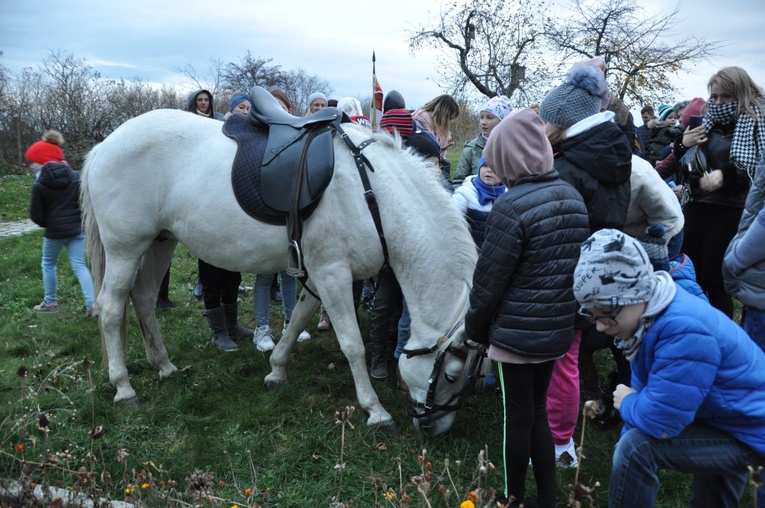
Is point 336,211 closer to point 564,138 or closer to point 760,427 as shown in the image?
point 564,138

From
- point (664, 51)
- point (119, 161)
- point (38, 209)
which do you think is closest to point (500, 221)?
point (119, 161)

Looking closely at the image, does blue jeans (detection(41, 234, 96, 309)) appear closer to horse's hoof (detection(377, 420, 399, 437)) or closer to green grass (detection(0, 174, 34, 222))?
horse's hoof (detection(377, 420, 399, 437))

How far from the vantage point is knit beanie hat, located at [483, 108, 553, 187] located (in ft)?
7.32

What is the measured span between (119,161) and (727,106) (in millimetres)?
4088

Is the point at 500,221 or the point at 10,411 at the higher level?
the point at 500,221

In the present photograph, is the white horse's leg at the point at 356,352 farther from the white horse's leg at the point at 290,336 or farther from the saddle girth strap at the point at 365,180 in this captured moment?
the white horse's leg at the point at 290,336

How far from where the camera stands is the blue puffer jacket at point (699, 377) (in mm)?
1729

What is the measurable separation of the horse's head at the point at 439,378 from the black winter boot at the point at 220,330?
208 centimetres

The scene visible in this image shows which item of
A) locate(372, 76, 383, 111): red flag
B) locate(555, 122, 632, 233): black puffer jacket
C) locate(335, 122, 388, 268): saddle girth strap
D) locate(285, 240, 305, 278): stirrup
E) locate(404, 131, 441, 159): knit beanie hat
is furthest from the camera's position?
locate(372, 76, 383, 111): red flag

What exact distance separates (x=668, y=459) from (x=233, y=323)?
3.95m

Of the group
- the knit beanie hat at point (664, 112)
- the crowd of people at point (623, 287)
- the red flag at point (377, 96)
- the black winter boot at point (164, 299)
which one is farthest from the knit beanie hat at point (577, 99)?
the knit beanie hat at point (664, 112)

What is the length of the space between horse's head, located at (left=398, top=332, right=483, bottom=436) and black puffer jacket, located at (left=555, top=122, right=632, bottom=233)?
3.32 ft

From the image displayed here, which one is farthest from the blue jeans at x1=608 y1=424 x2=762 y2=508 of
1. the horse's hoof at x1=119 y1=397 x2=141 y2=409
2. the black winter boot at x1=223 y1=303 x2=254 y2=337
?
the black winter boot at x1=223 y1=303 x2=254 y2=337

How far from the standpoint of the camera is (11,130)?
54.1 ft
